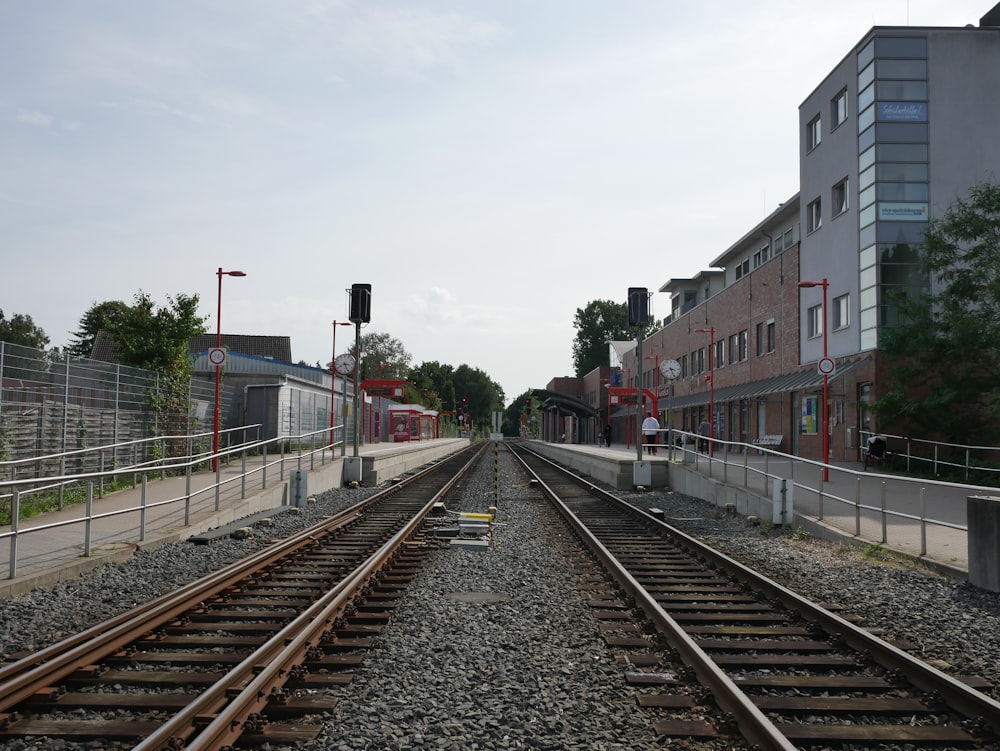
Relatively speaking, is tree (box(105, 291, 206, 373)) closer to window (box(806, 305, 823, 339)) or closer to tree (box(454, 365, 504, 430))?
window (box(806, 305, 823, 339))

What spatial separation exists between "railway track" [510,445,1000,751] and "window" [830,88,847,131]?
26.8 meters

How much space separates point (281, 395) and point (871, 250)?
19.9 metres

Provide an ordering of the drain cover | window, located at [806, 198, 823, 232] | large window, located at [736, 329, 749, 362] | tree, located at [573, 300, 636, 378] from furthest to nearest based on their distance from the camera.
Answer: tree, located at [573, 300, 636, 378], large window, located at [736, 329, 749, 362], window, located at [806, 198, 823, 232], the drain cover

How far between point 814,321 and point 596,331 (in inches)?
4296

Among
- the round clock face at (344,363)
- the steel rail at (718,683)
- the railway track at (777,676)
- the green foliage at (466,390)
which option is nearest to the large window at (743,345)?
the round clock face at (344,363)

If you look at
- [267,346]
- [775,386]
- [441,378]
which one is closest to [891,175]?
[775,386]

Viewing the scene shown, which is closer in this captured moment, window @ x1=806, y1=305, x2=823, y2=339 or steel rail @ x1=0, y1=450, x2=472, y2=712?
steel rail @ x1=0, y1=450, x2=472, y2=712

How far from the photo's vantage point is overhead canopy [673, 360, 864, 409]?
29.1 meters

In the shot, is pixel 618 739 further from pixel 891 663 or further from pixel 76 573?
pixel 76 573

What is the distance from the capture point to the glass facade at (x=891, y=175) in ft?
92.0

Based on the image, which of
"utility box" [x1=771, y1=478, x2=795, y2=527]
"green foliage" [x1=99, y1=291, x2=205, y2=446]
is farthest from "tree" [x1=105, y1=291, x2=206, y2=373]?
"utility box" [x1=771, y1=478, x2=795, y2=527]

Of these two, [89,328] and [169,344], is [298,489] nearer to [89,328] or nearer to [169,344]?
[169,344]

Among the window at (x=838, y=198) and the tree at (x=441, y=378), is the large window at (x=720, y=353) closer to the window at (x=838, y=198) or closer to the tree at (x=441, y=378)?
the window at (x=838, y=198)

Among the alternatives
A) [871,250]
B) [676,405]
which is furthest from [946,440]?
[676,405]
